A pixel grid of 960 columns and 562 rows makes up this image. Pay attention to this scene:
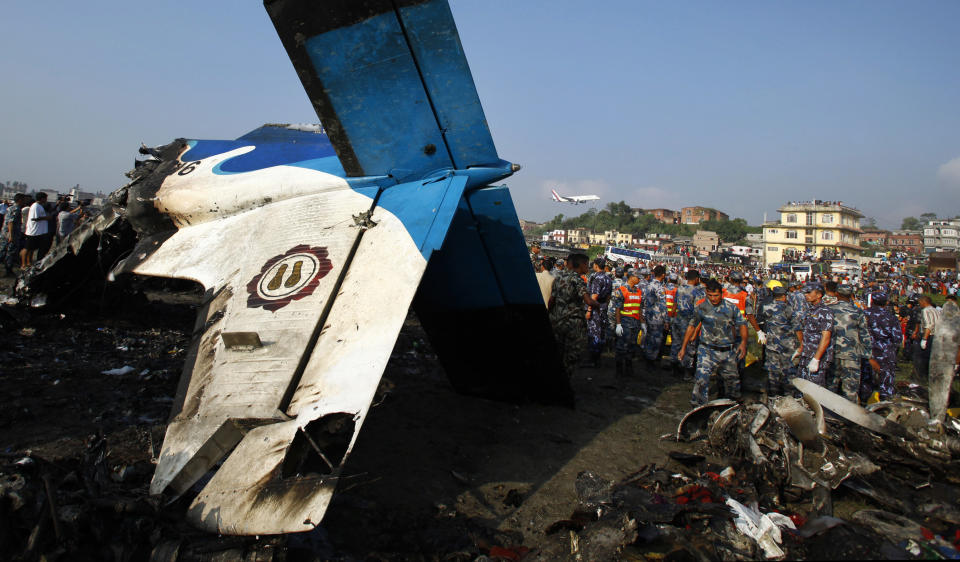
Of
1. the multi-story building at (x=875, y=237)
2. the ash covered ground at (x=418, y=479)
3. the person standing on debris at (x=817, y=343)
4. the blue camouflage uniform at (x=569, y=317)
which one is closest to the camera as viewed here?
the ash covered ground at (x=418, y=479)

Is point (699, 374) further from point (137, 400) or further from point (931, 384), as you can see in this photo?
point (137, 400)

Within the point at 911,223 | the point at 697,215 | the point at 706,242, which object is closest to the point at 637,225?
the point at 697,215

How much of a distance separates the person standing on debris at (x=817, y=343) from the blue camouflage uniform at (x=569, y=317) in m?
3.04

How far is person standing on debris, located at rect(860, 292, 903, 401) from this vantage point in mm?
6763

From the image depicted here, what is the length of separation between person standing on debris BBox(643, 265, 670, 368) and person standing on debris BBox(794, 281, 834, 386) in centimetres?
240

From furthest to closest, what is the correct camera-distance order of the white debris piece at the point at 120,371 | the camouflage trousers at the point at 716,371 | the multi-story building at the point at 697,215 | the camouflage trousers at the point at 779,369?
the multi-story building at the point at 697,215
the camouflage trousers at the point at 779,369
the camouflage trousers at the point at 716,371
the white debris piece at the point at 120,371

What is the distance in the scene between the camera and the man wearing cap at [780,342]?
6.85 m

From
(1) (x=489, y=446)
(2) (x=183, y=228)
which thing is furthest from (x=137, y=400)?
(1) (x=489, y=446)

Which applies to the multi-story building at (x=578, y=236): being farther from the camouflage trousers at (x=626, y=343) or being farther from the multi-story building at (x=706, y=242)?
the camouflage trousers at (x=626, y=343)

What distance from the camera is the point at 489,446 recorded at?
471 centimetres

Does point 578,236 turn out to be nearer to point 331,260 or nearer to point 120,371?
point 120,371

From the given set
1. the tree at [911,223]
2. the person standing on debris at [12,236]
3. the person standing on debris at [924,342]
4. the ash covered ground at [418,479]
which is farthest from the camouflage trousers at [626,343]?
the tree at [911,223]

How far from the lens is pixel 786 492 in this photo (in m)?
3.83

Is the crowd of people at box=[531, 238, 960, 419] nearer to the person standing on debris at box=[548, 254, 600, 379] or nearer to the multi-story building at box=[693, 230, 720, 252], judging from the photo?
the person standing on debris at box=[548, 254, 600, 379]
